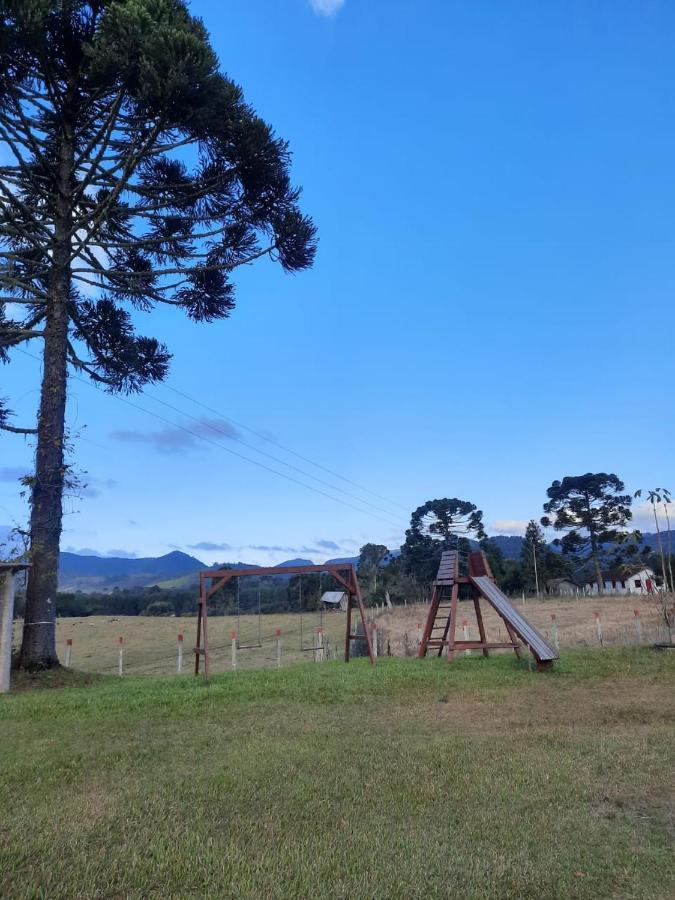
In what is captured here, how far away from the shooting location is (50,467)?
14266 mm

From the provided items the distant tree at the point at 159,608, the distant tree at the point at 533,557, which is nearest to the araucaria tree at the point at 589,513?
the distant tree at the point at 533,557

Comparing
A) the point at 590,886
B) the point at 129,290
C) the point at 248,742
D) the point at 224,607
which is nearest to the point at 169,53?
the point at 129,290

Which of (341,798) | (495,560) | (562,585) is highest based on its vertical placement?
(495,560)

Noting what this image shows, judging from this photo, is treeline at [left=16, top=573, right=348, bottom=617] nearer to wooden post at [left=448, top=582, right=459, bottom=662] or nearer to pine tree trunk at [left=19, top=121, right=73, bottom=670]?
wooden post at [left=448, top=582, right=459, bottom=662]

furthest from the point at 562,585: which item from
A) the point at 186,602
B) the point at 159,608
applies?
the point at 159,608

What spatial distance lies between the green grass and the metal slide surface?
2804 millimetres

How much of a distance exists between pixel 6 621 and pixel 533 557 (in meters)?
55.8

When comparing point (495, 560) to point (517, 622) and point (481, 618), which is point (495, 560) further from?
point (517, 622)

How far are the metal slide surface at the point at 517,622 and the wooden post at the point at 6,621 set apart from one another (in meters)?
10.3

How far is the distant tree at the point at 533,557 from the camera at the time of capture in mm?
63344

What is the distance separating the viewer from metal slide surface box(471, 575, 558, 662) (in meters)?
12.9

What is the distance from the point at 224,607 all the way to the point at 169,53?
162 feet

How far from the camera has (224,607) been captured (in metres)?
55.9

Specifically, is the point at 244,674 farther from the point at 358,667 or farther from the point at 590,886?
the point at 590,886
